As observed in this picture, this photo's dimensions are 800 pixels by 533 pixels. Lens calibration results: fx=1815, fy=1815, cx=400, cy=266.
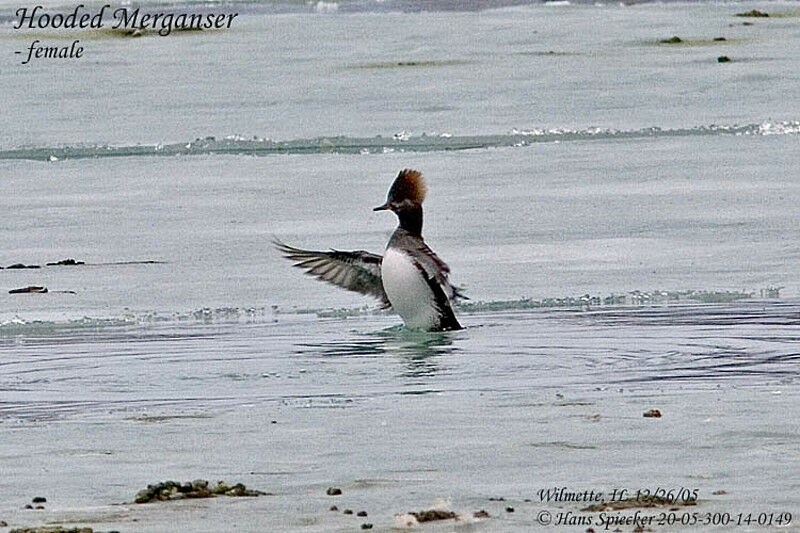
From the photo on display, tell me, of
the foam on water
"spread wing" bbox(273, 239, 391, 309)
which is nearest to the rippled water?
the foam on water

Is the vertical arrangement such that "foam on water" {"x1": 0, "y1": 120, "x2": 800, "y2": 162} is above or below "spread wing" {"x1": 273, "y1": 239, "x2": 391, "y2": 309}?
above

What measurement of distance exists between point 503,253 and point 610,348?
2.55m

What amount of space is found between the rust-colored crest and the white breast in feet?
0.83

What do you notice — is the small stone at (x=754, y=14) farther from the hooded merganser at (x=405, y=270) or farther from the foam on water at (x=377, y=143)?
the hooded merganser at (x=405, y=270)

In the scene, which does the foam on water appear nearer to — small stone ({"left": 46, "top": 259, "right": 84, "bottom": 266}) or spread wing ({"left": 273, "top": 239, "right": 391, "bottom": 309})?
small stone ({"left": 46, "top": 259, "right": 84, "bottom": 266})

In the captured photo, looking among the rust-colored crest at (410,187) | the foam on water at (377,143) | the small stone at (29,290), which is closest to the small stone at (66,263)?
the small stone at (29,290)

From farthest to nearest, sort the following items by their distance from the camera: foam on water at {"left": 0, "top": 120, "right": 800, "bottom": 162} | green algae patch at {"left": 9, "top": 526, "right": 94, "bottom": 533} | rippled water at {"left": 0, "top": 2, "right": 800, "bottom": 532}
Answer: foam on water at {"left": 0, "top": 120, "right": 800, "bottom": 162} < rippled water at {"left": 0, "top": 2, "right": 800, "bottom": 532} < green algae patch at {"left": 9, "top": 526, "right": 94, "bottom": 533}

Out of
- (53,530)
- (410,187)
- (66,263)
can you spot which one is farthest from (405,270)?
(53,530)

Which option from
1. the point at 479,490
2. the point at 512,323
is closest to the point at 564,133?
the point at 512,323

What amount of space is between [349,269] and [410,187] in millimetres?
511

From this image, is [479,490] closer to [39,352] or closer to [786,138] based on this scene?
[39,352]

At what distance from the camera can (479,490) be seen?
13.3 ft

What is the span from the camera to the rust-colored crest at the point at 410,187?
7824 millimetres

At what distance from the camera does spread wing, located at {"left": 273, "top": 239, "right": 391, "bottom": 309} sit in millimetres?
7980
